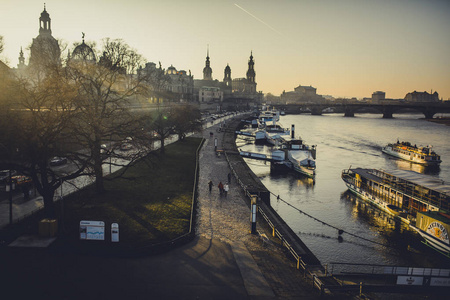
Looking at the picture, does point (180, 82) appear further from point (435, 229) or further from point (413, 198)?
point (435, 229)

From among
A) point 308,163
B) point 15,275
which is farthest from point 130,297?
point 308,163

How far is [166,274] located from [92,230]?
17.6 ft

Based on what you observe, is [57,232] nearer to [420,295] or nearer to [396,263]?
[420,295]

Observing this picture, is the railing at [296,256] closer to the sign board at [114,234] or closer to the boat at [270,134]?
the sign board at [114,234]

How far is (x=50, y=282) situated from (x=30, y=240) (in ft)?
15.9

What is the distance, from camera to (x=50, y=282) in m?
14.3

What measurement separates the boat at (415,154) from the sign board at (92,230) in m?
62.7

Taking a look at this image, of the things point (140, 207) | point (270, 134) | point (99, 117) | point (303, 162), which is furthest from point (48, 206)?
point (270, 134)

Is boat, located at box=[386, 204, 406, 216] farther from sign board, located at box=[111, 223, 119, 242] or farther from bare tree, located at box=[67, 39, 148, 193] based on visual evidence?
sign board, located at box=[111, 223, 119, 242]

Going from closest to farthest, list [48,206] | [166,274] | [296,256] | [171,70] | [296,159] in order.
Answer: [166,274] < [296,256] < [48,206] < [296,159] < [171,70]

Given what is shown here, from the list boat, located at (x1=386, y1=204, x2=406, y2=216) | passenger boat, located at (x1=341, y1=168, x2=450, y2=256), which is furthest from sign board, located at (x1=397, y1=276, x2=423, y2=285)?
boat, located at (x1=386, y1=204, x2=406, y2=216)

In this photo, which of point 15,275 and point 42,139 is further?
point 42,139

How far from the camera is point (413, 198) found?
31.1 metres

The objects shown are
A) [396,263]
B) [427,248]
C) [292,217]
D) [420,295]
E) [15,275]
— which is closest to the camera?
[15,275]
